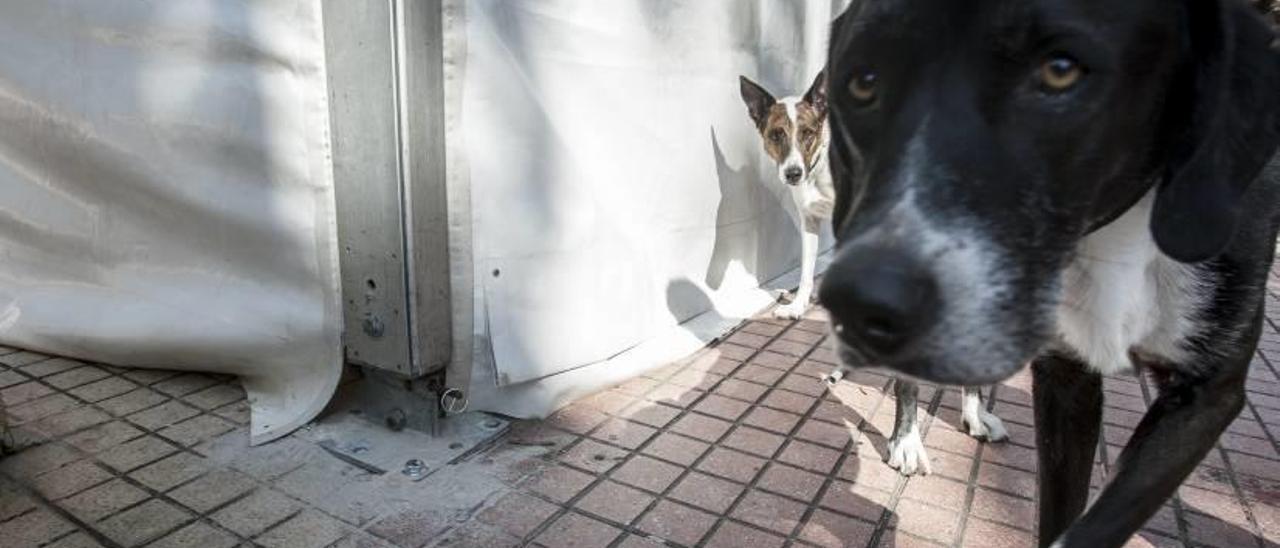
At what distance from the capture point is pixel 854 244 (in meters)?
1.06

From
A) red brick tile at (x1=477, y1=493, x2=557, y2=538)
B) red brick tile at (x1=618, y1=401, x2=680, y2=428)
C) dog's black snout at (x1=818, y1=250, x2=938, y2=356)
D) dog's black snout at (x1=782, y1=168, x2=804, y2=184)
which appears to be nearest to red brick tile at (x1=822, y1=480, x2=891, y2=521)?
red brick tile at (x1=618, y1=401, x2=680, y2=428)

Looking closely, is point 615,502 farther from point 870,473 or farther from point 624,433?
point 870,473

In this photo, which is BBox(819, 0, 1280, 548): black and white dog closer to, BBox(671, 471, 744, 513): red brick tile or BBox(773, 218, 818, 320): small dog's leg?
BBox(671, 471, 744, 513): red brick tile

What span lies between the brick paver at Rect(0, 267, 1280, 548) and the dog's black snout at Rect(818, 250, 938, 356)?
1.22 metres

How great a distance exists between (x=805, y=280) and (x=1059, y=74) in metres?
3.22

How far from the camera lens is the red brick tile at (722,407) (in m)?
2.88

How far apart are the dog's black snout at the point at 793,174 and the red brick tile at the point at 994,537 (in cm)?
235

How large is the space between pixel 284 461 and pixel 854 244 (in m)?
2.03

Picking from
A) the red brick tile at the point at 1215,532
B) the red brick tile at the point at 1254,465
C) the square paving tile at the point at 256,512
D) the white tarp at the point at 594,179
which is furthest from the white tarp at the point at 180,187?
the red brick tile at the point at 1254,465

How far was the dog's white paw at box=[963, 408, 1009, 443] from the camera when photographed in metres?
2.69

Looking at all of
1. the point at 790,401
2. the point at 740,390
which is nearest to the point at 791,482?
the point at 790,401

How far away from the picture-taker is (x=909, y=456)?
250 centimetres

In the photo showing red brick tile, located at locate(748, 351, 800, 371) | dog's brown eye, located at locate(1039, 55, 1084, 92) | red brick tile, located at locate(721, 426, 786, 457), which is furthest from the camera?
red brick tile, located at locate(748, 351, 800, 371)

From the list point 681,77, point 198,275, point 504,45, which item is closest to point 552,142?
point 504,45
